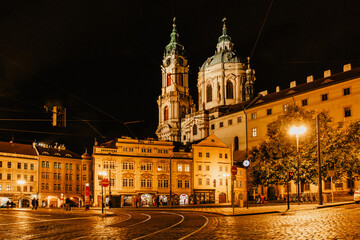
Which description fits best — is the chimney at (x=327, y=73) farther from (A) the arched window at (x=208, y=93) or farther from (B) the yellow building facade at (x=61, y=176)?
(B) the yellow building facade at (x=61, y=176)

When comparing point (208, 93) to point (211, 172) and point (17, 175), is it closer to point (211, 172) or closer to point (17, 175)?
point (211, 172)

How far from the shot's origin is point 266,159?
46.6m

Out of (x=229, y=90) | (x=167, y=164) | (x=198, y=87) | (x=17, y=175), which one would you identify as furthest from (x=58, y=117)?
(x=198, y=87)

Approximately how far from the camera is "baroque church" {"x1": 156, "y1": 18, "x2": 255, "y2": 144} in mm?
103562

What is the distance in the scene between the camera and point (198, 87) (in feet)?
373

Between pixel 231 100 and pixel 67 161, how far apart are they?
156 feet

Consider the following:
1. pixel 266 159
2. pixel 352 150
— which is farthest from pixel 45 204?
pixel 352 150

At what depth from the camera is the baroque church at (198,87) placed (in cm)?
10356

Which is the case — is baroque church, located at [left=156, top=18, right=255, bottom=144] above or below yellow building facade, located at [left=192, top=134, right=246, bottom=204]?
above

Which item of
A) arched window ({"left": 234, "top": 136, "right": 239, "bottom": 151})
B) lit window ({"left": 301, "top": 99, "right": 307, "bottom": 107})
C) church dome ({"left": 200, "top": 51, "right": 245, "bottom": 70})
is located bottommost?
arched window ({"left": 234, "top": 136, "right": 239, "bottom": 151})

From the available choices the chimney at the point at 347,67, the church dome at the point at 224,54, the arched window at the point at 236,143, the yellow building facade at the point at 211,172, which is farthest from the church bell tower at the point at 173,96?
the chimney at the point at 347,67

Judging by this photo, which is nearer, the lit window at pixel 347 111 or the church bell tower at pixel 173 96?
the lit window at pixel 347 111

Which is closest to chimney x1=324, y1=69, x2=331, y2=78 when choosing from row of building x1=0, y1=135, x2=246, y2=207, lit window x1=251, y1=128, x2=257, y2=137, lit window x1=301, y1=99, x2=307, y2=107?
lit window x1=301, y1=99, x2=307, y2=107

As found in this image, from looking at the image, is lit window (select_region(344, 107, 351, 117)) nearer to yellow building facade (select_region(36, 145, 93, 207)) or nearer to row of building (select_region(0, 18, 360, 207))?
row of building (select_region(0, 18, 360, 207))
